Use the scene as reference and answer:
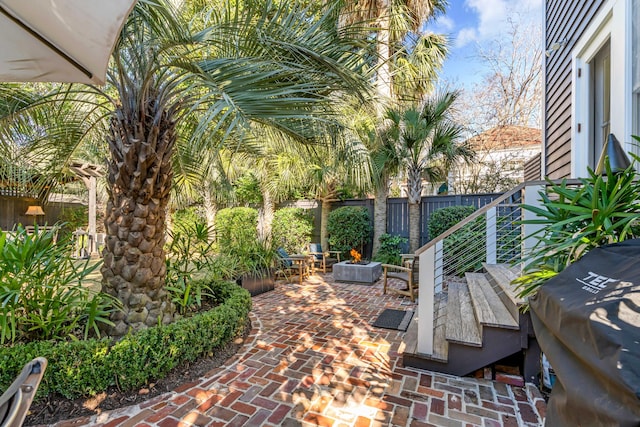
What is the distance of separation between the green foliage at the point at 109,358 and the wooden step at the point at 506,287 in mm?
2884

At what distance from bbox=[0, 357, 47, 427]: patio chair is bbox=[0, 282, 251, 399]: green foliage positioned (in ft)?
5.29

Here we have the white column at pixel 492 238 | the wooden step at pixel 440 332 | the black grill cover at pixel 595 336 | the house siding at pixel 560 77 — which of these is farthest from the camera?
the white column at pixel 492 238

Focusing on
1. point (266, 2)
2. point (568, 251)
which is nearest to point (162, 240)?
point (266, 2)

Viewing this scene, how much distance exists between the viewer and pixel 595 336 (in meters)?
0.99

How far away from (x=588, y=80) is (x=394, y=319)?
4.00m

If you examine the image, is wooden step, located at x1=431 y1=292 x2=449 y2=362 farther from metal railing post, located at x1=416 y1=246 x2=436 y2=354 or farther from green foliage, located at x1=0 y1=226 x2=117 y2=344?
green foliage, located at x1=0 y1=226 x2=117 y2=344

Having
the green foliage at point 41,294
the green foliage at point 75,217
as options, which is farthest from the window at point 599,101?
the green foliage at point 75,217

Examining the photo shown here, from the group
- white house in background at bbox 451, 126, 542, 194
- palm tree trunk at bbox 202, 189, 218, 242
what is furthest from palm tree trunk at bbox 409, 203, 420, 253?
palm tree trunk at bbox 202, 189, 218, 242

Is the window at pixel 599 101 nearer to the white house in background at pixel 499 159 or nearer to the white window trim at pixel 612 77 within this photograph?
the white window trim at pixel 612 77

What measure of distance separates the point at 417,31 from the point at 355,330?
28.1ft

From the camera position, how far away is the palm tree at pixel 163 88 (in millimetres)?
2557

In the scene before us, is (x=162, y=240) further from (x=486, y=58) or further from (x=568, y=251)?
(x=486, y=58)

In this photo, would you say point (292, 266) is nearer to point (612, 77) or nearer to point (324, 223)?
point (324, 223)

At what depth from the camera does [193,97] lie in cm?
317
